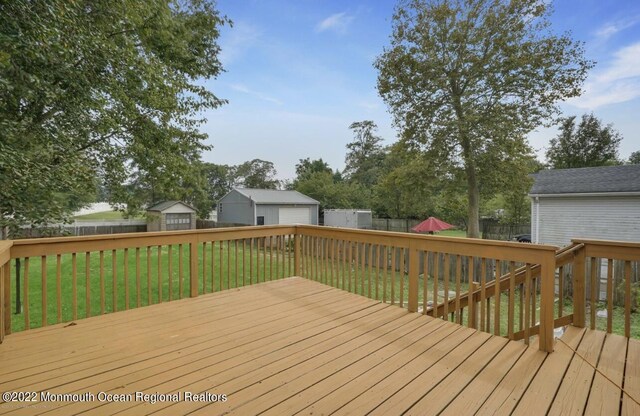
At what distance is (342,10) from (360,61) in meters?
2.51

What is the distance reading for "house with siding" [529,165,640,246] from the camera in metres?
9.46

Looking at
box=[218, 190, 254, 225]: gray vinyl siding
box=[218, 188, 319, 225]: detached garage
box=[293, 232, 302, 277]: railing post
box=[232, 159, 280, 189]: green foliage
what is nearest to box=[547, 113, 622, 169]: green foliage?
box=[218, 188, 319, 225]: detached garage

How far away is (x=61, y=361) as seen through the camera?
220cm

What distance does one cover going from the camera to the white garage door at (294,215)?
70.2ft

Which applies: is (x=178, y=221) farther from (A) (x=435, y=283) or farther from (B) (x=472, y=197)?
(A) (x=435, y=283)

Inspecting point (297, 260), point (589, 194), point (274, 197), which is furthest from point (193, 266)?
point (274, 197)

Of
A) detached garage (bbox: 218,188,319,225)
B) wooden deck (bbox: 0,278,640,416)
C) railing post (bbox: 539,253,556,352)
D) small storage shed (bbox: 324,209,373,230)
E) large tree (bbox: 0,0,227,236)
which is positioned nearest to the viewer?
wooden deck (bbox: 0,278,640,416)

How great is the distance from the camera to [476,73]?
11539 mm

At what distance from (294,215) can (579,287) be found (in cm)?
1975

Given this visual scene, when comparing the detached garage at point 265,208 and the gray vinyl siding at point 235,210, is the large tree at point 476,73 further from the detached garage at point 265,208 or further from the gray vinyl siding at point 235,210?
the gray vinyl siding at point 235,210

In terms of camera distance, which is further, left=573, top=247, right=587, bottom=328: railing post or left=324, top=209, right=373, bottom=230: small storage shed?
left=324, top=209, right=373, bottom=230: small storage shed

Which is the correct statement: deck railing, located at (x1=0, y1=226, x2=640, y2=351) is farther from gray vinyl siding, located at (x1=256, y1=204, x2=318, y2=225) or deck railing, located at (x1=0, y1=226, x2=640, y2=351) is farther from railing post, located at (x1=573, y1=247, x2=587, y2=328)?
gray vinyl siding, located at (x1=256, y1=204, x2=318, y2=225)

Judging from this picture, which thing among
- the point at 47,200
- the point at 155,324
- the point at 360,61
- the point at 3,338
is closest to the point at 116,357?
the point at 155,324

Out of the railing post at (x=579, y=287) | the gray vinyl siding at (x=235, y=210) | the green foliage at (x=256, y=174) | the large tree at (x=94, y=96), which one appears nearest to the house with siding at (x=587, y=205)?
the railing post at (x=579, y=287)
